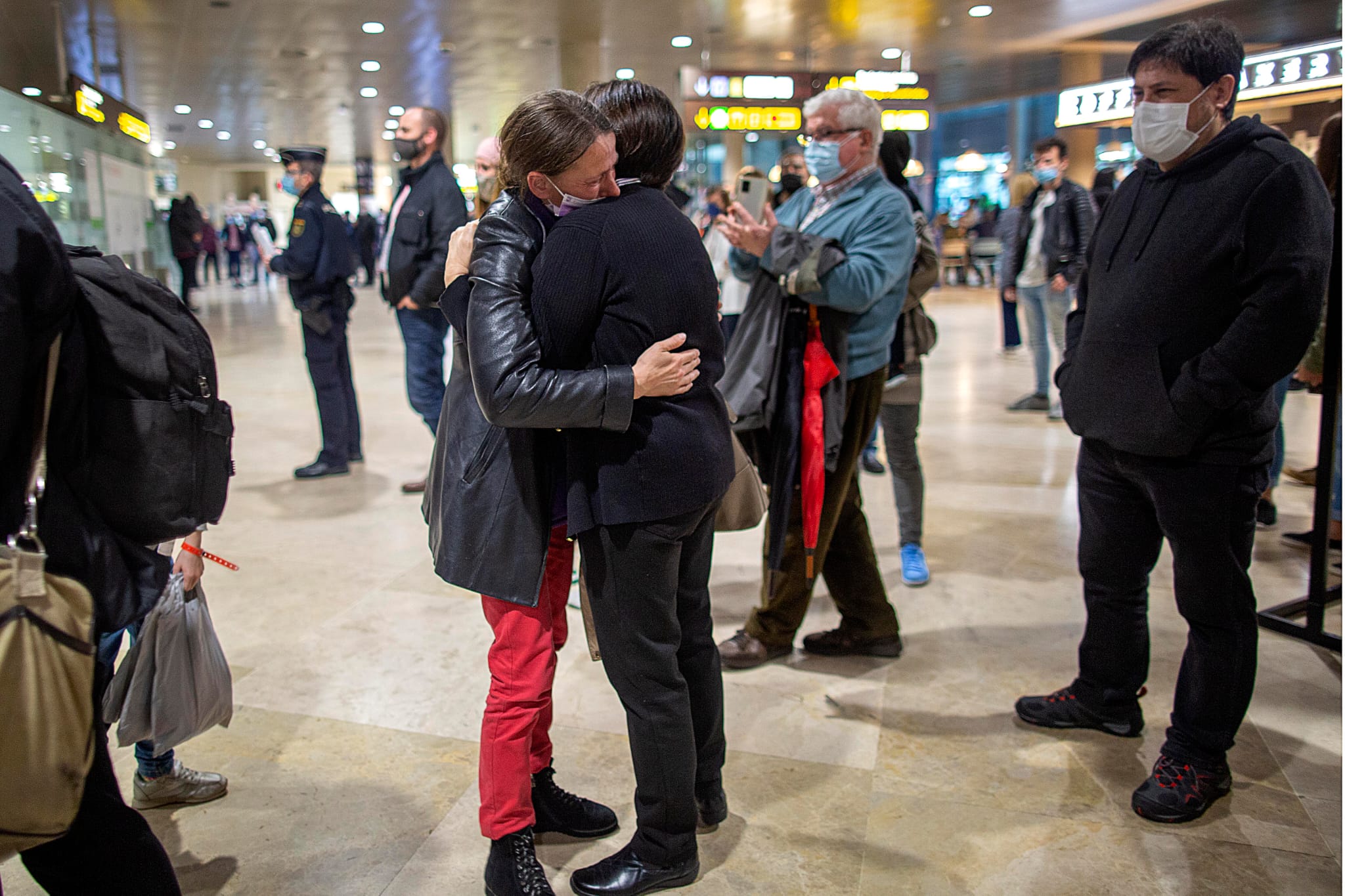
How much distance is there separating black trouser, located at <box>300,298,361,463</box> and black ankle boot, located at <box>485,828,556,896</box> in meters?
3.78

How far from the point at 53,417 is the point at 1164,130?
86.1 inches

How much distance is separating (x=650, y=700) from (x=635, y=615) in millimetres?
177

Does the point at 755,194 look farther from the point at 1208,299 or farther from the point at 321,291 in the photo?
the point at 321,291

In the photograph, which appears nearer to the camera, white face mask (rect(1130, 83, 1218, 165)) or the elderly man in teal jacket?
white face mask (rect(1130, 83, 1218, 165))

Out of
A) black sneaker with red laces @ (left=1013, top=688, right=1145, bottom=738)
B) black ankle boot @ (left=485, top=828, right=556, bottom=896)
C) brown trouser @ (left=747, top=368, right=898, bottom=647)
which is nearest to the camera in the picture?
black ankle boot @ (left=485, top=828, right=556, bottom=896)

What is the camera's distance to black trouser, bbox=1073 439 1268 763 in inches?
85.4

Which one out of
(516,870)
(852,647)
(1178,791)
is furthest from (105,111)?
(1178,791)

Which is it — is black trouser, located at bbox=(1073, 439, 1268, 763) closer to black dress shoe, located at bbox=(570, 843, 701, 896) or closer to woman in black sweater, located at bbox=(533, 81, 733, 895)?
woman in black sweater, located at bbox=(533, 81, 733, 895)

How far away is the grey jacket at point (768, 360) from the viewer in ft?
8.87

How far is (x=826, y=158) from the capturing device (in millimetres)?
2764

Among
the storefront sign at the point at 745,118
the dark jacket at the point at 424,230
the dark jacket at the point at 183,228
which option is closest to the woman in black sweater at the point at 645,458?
the dark jacket at the point at 424,230

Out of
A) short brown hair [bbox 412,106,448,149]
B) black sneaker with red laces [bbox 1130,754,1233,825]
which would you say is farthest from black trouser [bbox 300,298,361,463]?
black sneaker with red laces [bbox 1130,754,1233,825]

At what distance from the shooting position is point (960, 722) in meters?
2.68

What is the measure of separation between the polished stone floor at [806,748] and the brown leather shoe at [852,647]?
45 millimetres
